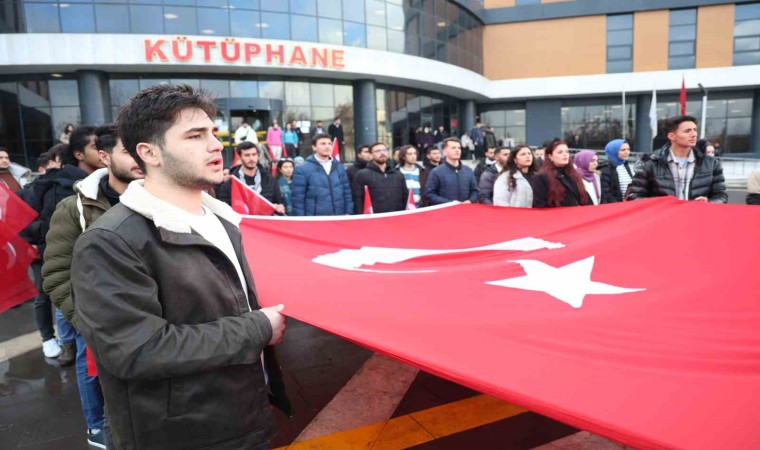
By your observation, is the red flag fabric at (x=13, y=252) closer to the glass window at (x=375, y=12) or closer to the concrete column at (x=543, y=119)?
the glass window at (x=375, y=12)

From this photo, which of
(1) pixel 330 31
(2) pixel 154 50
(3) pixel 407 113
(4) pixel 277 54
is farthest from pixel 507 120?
(2) pixel 154 50

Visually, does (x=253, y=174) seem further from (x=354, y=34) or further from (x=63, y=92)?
(x=63, y=92)

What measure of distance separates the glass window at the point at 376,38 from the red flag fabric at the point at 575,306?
20.8 m

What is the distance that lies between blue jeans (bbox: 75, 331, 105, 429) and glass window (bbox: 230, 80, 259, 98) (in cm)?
1972

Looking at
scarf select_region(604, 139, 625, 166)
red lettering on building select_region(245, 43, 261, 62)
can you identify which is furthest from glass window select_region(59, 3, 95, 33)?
scarf select_region(604, 139, 625, 166)

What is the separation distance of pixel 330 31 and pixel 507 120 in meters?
15.6

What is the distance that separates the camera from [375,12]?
23.2m

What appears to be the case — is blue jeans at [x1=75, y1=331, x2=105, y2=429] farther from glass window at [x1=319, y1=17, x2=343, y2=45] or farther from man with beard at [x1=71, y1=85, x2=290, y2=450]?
glass window at [x1=319, y1=17, x2=343, y2=45]

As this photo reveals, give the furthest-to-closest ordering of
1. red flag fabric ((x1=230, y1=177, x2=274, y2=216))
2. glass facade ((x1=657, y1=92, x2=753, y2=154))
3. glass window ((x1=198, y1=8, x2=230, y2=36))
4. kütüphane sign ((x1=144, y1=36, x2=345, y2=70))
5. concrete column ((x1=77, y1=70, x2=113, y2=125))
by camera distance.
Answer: glass facade ((x1=657, y1=92, x2=753, y2=154)) < glass window ((x1=198, y1=8, x2=230, y2=36)) < concrete column ((x1=77, y1=70, x2=113, y2=125)) < kütüphane sign ((x1=144, y1=36, x2=345, y2=70)) < red flag fabric ((x1=230, y1=177, x2=274, y2=216))

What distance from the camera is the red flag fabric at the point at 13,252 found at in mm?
3834

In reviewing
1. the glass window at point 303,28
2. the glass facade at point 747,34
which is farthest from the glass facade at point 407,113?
the glass facade at point 747,34

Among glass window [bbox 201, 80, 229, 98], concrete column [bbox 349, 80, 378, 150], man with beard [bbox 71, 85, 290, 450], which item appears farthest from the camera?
concrete column [bbox 349, 80, 378, 150]

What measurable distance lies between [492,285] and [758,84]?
119 feet

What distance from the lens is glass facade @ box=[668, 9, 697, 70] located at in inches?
1192
